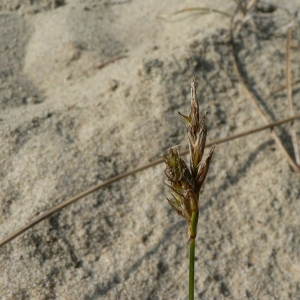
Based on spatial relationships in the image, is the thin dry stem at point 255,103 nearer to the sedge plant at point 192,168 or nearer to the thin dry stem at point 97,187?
the thin dry stem at point 97,187

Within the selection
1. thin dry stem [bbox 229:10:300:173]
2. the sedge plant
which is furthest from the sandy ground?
the sedge plant

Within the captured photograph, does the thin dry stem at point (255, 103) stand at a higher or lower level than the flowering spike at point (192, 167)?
lower

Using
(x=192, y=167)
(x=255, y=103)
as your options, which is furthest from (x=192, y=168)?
(x=255, y=103)

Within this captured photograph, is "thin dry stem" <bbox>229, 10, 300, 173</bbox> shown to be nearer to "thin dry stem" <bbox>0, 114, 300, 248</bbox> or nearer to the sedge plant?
"thin dry stem" <bbox>0, 114, 300, 248</bbox>

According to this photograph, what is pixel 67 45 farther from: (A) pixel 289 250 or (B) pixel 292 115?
(A) pixel 289 250

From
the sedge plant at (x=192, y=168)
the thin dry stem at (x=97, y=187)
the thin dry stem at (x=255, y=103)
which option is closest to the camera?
the sedge plant at (x=192, y=168)

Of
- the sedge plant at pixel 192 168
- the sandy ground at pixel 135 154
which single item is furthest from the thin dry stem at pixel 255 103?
the sedge plant at pixel 192 168

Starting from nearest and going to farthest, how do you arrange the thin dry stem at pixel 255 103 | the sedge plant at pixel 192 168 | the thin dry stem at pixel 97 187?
1. the sedge plant at pixel 192 168
2. the thin dry stem at pixel 97 187
3. the thin dry stem at pixel 255 103

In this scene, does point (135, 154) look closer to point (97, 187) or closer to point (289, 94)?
point (97, 187)

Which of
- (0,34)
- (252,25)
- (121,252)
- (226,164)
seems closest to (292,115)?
(226,164)
